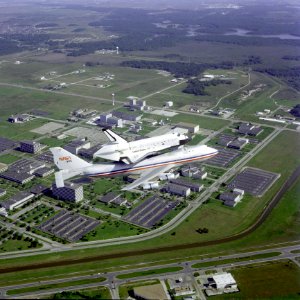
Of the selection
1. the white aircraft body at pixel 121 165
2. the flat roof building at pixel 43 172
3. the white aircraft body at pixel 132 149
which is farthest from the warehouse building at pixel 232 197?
the flat roof building at pixel 43 172

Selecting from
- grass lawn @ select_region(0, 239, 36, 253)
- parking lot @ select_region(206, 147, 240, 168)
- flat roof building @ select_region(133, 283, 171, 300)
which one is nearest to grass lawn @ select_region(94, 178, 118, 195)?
grass lawn @ select_region(0, 239, 36, 253)

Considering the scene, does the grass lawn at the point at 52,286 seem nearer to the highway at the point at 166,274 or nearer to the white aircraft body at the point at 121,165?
the highway at the point at 166,274

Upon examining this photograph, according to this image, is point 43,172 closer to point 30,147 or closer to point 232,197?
point 30,147

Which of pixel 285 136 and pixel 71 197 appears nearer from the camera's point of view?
pixel 71 197

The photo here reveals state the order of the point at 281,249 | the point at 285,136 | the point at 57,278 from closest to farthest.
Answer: the point at 57,278 < the point at 281,249 < the point at 285,136

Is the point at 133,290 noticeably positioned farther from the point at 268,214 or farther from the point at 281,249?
the point at 268,214

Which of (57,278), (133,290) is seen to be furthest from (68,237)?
(133,290)

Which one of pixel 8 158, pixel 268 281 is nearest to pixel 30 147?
pixel 8 158
